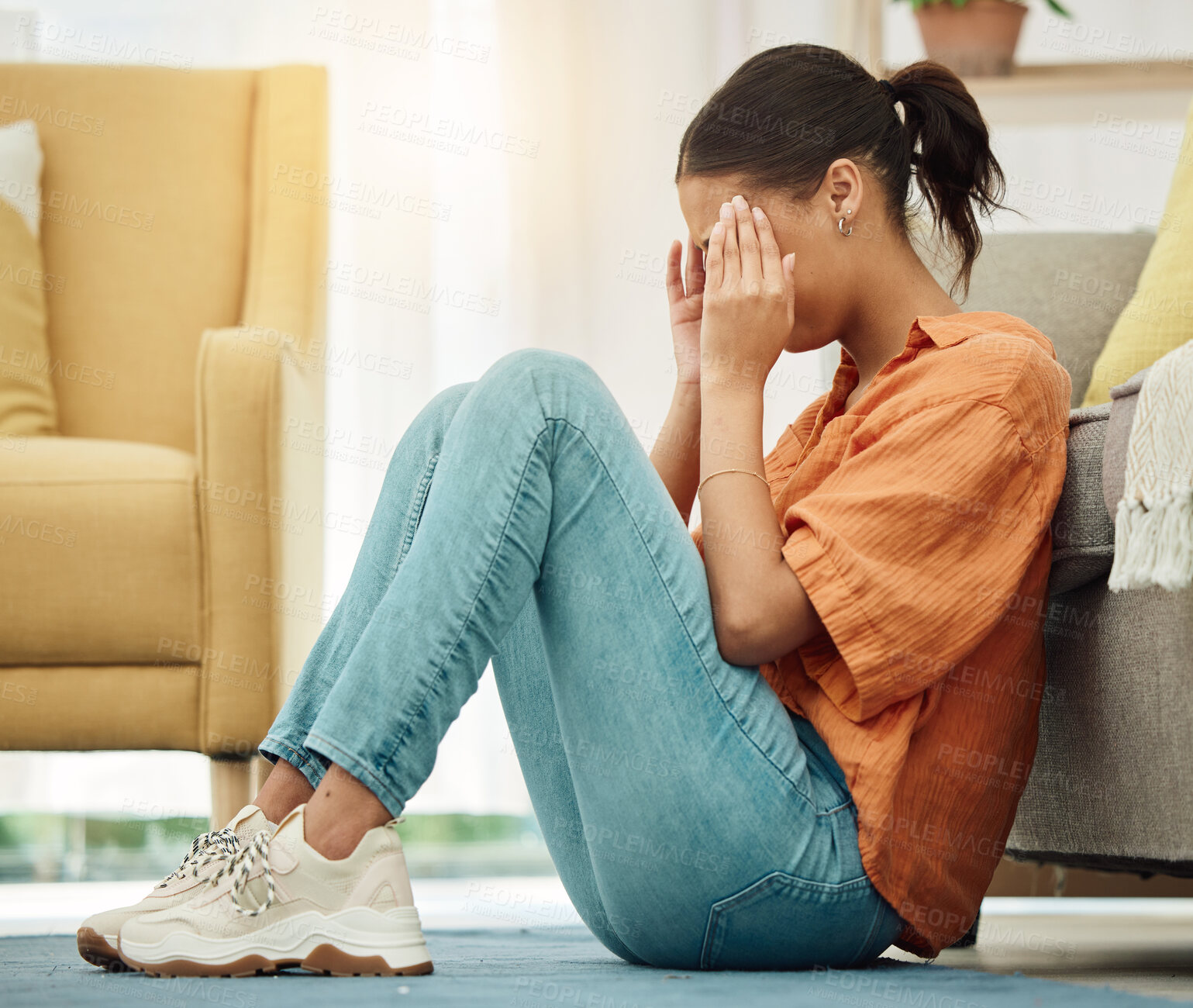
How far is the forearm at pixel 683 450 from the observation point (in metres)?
1.11

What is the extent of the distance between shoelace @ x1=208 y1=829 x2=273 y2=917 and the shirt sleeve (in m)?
0.38

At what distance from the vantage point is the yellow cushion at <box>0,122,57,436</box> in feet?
5.62

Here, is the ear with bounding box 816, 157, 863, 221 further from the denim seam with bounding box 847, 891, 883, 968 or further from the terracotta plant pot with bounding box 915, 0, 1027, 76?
the terracotta plant pot with bounding box 915, 0, 1027, 76

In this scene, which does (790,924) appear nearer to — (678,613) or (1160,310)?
(678,613)

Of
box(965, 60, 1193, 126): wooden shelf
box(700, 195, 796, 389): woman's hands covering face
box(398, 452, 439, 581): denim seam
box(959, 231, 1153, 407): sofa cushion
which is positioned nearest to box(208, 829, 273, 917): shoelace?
box(398, 452, 439, 581): denim seam

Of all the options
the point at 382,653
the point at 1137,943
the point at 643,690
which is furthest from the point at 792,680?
the point at 1137,943

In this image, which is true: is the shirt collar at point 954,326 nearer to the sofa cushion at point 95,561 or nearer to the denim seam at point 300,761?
the denim seam at point 300,761

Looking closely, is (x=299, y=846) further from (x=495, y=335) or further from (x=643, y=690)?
(x=495, y=335)

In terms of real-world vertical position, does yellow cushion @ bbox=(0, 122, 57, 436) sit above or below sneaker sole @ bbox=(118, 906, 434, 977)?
above

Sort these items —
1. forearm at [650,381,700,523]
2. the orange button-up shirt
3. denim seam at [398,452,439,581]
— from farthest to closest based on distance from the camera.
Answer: forearm at [650,381,700,523] < denim seam at [398,452,439,581] < the orange button-up shirt

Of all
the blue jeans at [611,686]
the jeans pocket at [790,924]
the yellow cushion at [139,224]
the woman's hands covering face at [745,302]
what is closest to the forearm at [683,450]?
the woman's hands covering face at [745,302]

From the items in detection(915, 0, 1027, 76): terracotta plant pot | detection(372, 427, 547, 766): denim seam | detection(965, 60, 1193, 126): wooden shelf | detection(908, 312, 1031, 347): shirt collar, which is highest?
detection(915, 0, 1027, 76): terracotta plant pot

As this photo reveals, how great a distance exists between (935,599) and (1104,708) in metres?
0.21

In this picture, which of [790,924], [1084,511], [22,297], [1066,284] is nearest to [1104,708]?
[1084,511]
